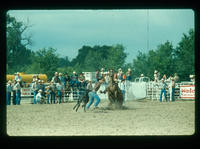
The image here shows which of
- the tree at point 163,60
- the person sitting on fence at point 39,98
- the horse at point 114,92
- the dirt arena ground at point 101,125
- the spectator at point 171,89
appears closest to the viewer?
the dirt arena ground at point 101,125

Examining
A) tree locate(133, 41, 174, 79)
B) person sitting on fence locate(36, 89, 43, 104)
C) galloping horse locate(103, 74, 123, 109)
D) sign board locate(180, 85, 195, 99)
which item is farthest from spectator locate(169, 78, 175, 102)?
tree locate(133, 41, 174, 79)

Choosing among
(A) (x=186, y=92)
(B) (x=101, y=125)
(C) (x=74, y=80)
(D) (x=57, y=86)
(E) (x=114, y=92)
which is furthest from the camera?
(A) (x=186, y=92)

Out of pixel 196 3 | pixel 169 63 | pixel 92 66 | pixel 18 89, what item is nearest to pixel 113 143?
pixel 196 3

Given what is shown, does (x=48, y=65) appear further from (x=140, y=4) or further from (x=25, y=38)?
(x=140, y=4)

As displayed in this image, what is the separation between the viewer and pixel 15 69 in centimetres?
4719

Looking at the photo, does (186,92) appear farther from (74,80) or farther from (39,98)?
(39,98)

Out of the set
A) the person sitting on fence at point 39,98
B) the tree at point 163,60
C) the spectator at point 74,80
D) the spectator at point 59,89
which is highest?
the tree at point 163,60

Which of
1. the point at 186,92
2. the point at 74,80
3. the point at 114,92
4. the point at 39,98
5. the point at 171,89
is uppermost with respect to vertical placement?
the point at 74,80

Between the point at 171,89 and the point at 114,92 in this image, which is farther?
the point at 171,89

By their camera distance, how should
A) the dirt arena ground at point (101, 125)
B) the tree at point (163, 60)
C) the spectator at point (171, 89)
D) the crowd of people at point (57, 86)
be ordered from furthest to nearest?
1. the tree at point (163, 60)
2. the spectator at point (171, 89)
3. the crowd of people at point (57, 86)
4. the dirt arena ground at point (101, 125)

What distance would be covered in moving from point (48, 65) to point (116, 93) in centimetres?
2480

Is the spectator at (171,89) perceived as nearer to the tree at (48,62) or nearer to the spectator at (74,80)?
the spectator at (74,80)

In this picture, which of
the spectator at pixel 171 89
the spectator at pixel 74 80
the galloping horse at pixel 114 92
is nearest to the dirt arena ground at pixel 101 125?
the galloping horse at pixel 114 92

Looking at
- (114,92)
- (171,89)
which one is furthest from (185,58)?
(114,92)
